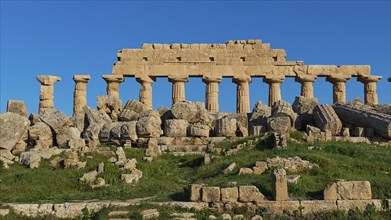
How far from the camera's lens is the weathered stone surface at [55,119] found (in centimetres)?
2331

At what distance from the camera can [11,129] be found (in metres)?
21.8

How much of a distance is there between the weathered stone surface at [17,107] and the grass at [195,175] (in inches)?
285

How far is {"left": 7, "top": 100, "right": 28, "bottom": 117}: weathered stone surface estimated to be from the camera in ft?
82.9

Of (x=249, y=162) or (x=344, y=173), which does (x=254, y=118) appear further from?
(x=344, y=173)

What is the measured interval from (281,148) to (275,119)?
14.8 feet

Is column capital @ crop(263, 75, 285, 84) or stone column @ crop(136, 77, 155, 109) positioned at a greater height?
column capital @ crop(263, 75, 285, 84)

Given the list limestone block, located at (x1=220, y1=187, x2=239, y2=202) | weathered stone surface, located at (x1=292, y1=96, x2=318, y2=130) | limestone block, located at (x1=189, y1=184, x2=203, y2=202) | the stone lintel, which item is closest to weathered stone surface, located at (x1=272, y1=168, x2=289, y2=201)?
limestone block, located at (x1=220, y1=187, x2=239, y2=202)

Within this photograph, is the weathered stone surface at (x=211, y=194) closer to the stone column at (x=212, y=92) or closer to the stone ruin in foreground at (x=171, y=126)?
the stone ruin in foreground at (x=171, y=126)

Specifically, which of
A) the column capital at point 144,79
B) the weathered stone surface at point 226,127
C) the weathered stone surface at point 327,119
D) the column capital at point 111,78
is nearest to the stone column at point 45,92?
the column capital at point 111,78

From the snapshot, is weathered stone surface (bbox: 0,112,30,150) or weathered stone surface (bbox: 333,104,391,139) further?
weathered stone surface (bbox: 333,104,391,139)

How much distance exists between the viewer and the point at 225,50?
113ft

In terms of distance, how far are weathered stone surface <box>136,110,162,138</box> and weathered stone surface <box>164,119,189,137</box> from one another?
44cm

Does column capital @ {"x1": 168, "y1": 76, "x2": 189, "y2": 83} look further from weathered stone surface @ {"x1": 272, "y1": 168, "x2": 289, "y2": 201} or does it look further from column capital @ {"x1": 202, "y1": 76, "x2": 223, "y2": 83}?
weathered stone surface @ {"x1": 272, "y1": 168, "x2": 289, "y2": 201}

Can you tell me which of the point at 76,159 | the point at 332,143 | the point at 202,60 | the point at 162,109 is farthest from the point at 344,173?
the point at 202,60
